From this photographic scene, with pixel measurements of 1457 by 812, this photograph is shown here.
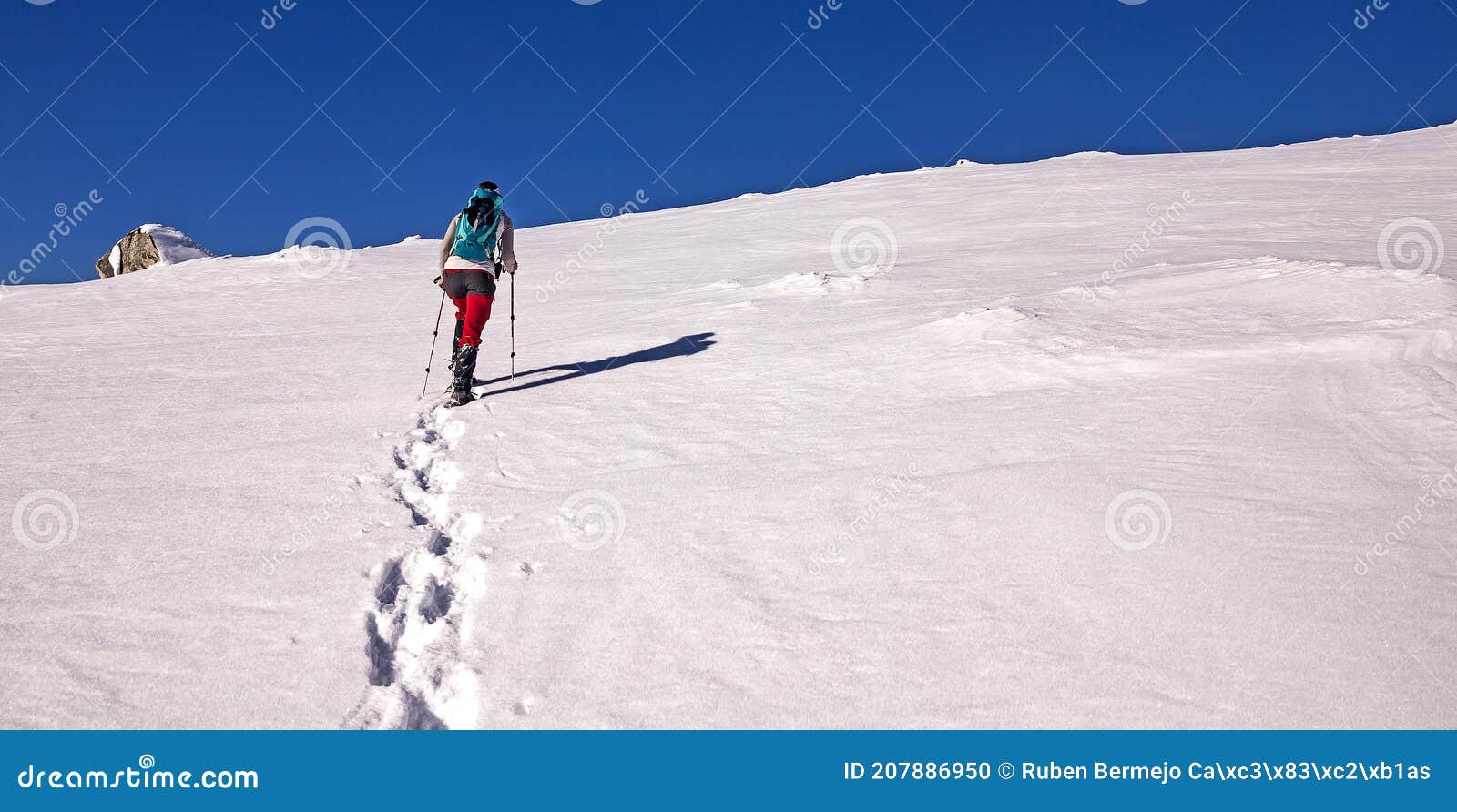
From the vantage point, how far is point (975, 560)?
14.1ft

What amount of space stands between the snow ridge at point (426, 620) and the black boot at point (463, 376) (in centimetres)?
192

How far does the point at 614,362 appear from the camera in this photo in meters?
9.15

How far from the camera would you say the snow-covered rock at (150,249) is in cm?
2120

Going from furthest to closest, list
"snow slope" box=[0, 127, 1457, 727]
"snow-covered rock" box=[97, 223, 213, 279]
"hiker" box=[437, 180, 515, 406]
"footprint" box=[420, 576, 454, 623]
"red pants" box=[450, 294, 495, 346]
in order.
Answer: "snow-covered rock" box=[97, 223, 213, 279]
"hiker" box=[437, 180, 515, 406]
"red pants" box=[450, 294, 495, 346]
"footprint" box=[420, 576, 454, 623]
"snow slope" box=[0, 127, 1457, 727]

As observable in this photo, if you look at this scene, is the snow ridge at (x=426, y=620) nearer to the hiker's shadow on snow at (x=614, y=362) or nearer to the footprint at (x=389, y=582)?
the footprint at (x=389, y=582)

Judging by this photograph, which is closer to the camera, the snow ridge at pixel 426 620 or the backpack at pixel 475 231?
the snow ridge at pixel 426 620

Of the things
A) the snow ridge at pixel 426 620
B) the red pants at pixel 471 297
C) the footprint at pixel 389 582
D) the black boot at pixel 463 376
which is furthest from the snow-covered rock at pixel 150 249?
the footprint at pixel 389 582

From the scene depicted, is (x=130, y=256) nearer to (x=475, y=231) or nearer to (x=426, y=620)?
(x=475, y=231)

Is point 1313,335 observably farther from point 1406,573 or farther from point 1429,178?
point 1429,178

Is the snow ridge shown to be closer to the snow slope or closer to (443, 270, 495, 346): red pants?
the snow slope

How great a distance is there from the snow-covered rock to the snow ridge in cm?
1930

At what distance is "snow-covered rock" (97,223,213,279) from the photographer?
21203mm

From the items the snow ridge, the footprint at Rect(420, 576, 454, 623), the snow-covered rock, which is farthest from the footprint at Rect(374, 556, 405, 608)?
the snow-covered rock

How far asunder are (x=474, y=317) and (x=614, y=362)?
1.58 meters
